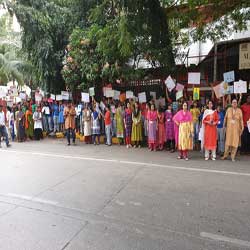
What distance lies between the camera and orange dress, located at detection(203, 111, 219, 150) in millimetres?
8312

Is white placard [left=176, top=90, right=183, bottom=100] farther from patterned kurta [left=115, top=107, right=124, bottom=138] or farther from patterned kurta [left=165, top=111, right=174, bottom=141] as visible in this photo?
patterned kurta [left=115, top=107, right=124, bottom=138]

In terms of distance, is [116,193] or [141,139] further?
[141,139]

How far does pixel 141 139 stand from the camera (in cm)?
1059

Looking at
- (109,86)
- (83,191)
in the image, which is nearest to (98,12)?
(109,86)

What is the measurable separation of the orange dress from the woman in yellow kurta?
1.10 ft

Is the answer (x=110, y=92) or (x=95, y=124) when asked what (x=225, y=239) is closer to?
(x=95, y=124)

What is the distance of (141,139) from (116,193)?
525cm

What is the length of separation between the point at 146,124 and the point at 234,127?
3.33m

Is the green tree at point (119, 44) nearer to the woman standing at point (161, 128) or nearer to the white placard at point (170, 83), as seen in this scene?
the white placard at point (170, 83)

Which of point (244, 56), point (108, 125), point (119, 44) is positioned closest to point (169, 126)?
point (108, 125)

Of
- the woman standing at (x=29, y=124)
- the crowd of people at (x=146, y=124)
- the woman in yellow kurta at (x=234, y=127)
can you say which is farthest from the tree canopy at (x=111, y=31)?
the woman in yellow kurta at (x=234, y=127)

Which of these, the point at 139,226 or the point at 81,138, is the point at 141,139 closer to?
the point at 81,138

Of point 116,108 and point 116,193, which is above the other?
point 116,108

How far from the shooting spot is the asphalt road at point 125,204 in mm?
3662
